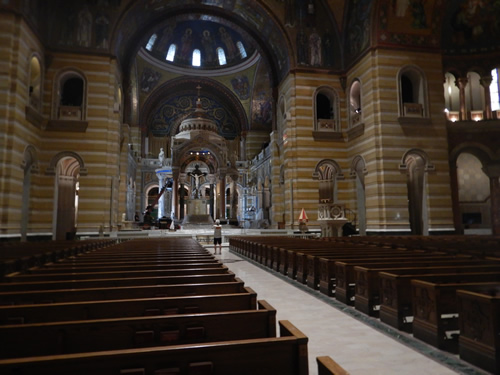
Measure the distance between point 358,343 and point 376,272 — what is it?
1.29 m

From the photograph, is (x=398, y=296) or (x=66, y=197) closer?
→ (x=398, y=296)

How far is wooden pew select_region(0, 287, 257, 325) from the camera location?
8.10 ft

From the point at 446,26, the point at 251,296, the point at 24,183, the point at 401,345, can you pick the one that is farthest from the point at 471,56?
the point at 24,183

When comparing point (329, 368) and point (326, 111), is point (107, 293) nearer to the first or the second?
point (329, 368)

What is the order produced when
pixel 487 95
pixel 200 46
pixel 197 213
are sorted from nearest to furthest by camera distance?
pixel 487 95 < pixel 197 213 < pixel 200 46

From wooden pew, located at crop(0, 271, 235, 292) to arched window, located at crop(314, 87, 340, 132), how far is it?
17302 mm

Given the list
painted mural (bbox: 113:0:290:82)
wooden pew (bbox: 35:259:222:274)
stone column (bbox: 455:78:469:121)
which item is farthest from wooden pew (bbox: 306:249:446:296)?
painted mural (bbox: 113:0:290:82)

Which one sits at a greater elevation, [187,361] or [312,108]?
[312,108]

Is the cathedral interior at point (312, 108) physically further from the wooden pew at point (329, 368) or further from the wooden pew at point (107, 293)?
the wooden pew at point (329, 368)

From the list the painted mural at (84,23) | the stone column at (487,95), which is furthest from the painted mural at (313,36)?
the painted mural at (84,23)

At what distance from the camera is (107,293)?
10.3 feet

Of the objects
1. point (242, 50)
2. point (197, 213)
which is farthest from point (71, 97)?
point (242, 50)

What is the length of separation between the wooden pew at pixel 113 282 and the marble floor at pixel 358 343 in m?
1.24

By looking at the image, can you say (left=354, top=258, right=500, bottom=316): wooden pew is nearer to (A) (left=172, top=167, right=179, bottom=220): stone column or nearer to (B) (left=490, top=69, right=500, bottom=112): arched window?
(B) (left=490, top=69, right=500, bottom=112): arched window
